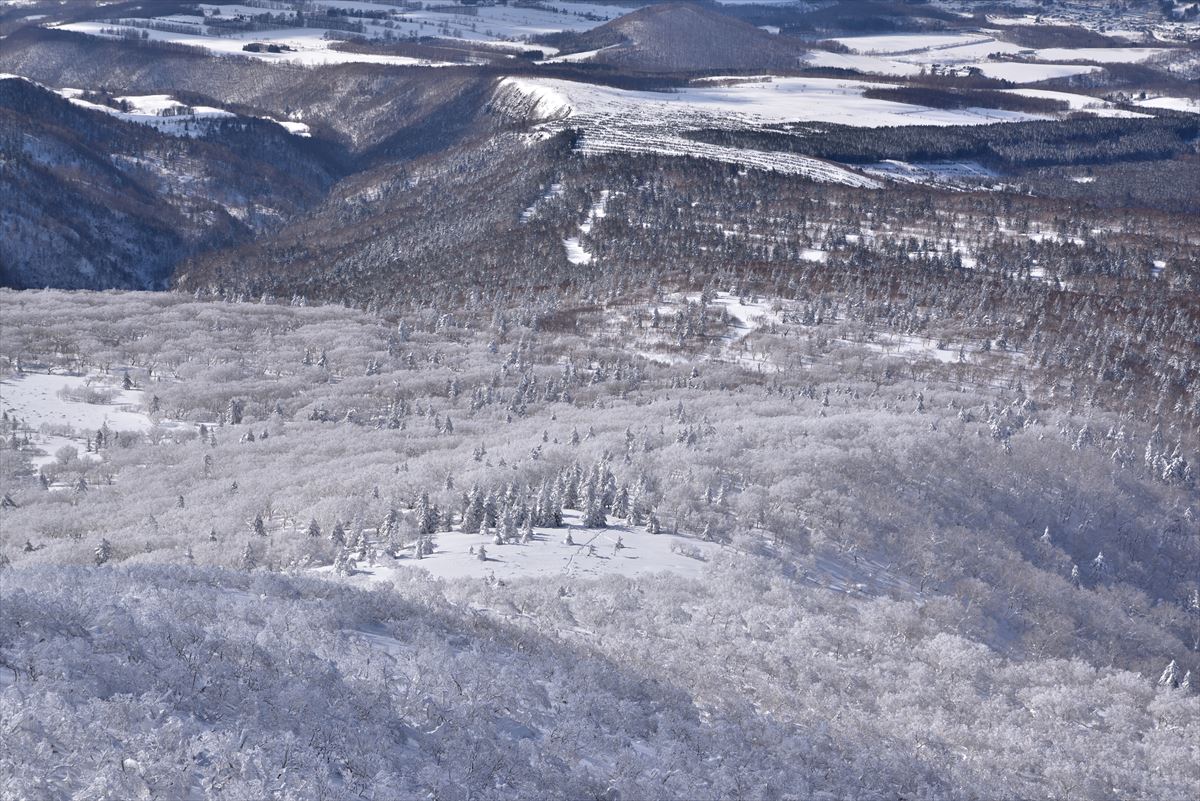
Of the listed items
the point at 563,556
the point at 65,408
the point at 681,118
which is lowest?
the point at 65,408

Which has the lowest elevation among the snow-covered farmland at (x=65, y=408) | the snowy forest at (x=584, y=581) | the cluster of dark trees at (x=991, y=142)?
the snow-covered farmland at (x=65, y=408)

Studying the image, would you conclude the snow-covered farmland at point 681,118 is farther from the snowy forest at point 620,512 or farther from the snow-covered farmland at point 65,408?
the snow-covered farmland at point 65,408

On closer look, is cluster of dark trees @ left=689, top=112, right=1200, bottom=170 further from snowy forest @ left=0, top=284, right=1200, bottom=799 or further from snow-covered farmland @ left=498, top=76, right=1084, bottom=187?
snowy forest @ left=0, top=284, right=1200, bottom=799

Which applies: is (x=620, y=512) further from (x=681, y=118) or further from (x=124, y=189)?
(x=681, y=118)

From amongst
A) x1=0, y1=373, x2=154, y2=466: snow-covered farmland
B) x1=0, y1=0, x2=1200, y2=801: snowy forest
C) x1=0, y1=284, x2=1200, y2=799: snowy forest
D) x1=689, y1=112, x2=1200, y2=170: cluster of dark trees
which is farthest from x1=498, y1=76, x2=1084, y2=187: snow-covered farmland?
x1=0, y1=373, x2=154, y2=466: snow-covered farmland

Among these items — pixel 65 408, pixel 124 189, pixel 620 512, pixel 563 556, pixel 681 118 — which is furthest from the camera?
pixel 681 118

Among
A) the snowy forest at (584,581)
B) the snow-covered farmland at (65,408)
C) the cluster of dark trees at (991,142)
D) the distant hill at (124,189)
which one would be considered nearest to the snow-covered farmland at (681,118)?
the cluster of dark trees at (991,142)

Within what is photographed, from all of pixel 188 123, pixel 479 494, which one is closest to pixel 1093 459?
pixel 479 494

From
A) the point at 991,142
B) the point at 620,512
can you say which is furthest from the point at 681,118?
the point at 620,512

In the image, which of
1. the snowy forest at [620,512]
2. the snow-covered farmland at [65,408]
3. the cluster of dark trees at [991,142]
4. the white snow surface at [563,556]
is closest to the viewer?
the snowy forest at [620,512]
